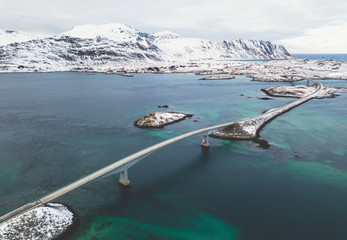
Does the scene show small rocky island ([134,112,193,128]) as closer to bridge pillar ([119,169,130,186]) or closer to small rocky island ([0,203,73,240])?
bridge pillar ([119,169,130,186])

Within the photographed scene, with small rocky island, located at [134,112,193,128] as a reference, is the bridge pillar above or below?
below

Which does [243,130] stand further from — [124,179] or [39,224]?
[39,224]

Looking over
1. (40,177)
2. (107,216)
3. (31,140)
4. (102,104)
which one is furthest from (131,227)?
(102,104)

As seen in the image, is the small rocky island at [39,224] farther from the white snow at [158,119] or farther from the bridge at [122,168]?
the white snow at [158,119]

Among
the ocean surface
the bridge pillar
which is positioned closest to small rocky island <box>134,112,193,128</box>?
the ocean surface

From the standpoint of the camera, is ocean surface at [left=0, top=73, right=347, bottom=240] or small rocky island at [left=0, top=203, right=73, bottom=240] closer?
small rocky island at [left=0, top=203, right=73, bottom=240]

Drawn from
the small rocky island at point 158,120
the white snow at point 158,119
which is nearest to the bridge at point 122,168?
the small rocky island at point 158,120
